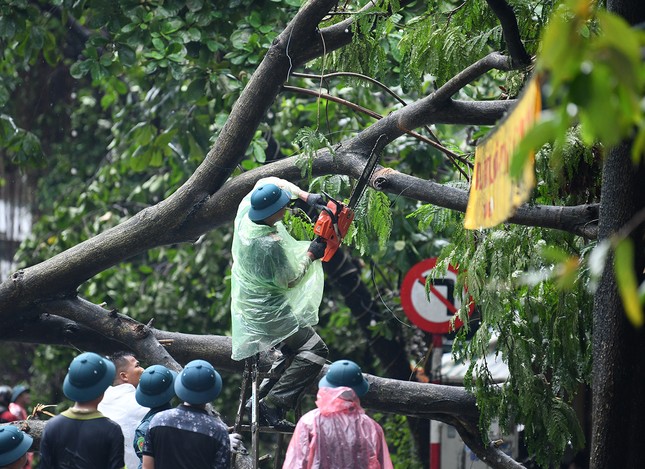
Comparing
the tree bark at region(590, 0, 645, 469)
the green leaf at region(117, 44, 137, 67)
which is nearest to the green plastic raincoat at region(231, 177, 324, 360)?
the tree bark at region(590, 0, 645, 469)

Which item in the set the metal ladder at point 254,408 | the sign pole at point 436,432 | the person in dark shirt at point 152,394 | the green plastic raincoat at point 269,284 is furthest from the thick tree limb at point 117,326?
the sign pole at point 436,432

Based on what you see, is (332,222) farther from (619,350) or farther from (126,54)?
(126,54)

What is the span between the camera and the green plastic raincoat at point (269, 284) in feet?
19.3

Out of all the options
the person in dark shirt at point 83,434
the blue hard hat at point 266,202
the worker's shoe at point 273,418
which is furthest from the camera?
the worker's shoe at point 273,418

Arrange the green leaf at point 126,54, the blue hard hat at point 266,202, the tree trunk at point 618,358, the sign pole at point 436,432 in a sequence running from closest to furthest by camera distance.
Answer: the tree trunk at point 618,358
the blue hard hat at point 266,202
the sign pole at point 436,432
the green leaf at point 126,54

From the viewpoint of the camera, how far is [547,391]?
584 centimetres

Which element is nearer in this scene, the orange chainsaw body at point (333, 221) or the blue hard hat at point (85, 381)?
the blue hard hat at point (85, 381)

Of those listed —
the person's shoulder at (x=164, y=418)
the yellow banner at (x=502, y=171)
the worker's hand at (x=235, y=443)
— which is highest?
the yellow banner at (x=502, y=171)

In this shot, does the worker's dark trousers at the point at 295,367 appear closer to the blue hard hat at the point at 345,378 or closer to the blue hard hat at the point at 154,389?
the blue hard hat at the point at 345,378

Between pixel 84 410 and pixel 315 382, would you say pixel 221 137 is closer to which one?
pixel 315 382

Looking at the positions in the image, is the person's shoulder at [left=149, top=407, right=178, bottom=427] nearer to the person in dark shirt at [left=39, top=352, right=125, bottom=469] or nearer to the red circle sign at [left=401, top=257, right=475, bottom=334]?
the person in dark shirt at [left=39, top=352, right=125, bottom=469]

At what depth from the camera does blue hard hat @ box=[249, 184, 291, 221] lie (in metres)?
5.81

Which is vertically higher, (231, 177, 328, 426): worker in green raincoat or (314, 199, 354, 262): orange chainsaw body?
(314, 199, 354, 262): orange chainsaw body

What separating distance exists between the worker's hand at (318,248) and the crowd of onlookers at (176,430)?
652mm
